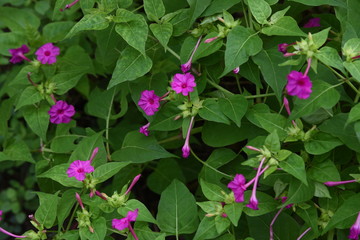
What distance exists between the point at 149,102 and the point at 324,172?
722 millimetres

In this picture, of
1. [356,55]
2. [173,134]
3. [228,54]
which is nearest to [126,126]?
[173,134]

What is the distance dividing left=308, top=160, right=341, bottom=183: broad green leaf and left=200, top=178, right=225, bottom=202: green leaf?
1.10 feet

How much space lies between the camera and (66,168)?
207cm

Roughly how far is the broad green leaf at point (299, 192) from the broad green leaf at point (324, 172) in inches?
2.1

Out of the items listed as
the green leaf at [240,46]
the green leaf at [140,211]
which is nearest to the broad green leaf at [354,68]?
the green leaf at [240,46]

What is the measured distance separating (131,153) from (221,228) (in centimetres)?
62

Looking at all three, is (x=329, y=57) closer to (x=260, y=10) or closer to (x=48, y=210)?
(x=260, y=10)

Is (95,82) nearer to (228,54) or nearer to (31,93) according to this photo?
(31,93)

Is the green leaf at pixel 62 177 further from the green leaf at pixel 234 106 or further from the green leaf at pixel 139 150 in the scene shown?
the green leaf at pixel 234 106

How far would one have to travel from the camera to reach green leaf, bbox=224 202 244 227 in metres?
1.80

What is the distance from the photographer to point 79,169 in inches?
76.7

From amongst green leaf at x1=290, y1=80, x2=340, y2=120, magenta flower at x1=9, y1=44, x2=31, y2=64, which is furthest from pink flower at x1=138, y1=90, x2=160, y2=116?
magenta flower at x1=9, y1=44, x2=31, y2=64

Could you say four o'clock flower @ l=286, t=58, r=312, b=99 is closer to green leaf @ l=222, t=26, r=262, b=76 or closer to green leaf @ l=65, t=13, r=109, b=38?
green leaf @ l=222, t=26, r=262, b=76

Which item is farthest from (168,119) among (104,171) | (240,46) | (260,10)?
(260,10)
